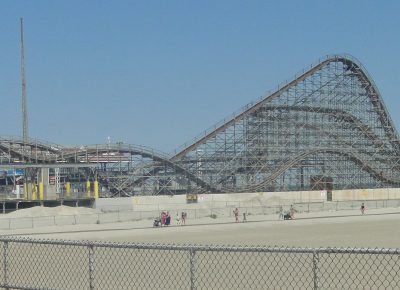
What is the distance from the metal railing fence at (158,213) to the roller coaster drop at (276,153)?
632 cm

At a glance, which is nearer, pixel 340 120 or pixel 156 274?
pixel 156 274

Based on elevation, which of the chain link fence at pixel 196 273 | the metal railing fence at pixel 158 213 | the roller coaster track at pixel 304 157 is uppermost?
the roller coaster track at pixel 304 157

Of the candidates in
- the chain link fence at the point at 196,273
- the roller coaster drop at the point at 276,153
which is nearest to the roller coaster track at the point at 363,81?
the roller coaster drop at the point at 276,153

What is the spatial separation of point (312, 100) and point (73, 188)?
24.7 metres

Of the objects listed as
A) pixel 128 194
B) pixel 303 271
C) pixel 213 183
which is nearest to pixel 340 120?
pixel 213 183

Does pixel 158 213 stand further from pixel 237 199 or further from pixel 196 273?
pixel 196 273

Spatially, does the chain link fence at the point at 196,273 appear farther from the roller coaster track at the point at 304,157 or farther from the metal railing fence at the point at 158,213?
the roller coaster track at the point at 304,157

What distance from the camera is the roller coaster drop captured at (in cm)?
6116

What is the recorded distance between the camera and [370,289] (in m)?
10.4

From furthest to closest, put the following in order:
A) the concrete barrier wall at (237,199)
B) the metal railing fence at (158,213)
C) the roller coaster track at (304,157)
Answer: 1. the roller coaster track at (304,157)
2. the concrete barrier wall at (237,199)
3. the metal railing fence at (158,213)

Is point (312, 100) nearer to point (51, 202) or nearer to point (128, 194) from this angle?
point (128, 194)

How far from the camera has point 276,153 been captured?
6581 centimetres

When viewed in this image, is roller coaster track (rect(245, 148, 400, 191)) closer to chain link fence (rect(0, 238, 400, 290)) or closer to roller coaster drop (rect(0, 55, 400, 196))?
roller coaster drop (rect(0, 55, 400, 196))

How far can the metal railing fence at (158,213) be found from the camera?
39.6 m
